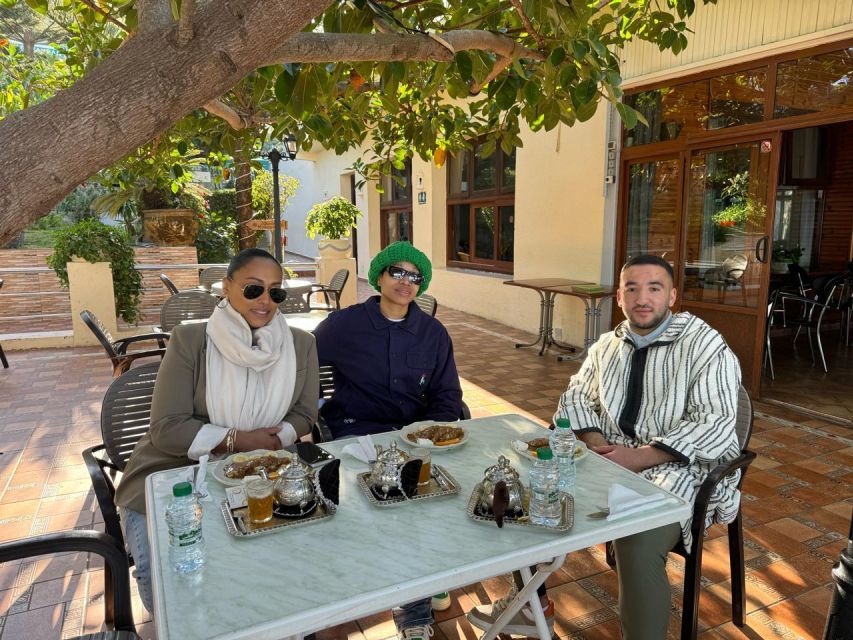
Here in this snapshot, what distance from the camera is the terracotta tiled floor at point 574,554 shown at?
212 cm

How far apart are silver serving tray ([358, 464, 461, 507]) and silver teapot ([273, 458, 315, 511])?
0.16 metres

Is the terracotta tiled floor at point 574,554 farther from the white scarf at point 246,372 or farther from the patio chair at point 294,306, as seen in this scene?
the patio chair at point 294,306

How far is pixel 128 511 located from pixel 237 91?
201 cm

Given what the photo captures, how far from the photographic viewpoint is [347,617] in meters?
1.07

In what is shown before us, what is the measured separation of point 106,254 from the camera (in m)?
7.26

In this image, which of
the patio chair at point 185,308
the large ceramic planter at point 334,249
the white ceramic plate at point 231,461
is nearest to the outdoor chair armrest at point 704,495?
the white ceramic plate at point 231,461

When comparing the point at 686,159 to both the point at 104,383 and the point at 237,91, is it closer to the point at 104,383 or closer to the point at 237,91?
the point at 237,91

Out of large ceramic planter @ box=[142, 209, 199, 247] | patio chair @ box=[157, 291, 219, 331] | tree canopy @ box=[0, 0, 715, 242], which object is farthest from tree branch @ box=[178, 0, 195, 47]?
large ceramic planter @ box=[142, 209, 199, 247]

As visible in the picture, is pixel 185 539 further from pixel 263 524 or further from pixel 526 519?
pixel 526 519

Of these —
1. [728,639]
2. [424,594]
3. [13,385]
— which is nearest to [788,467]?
[728,639]

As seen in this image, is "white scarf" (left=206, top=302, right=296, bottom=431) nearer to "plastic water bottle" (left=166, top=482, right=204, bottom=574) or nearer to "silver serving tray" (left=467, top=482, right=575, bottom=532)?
"plastic water bottle" (left=166, top=482, right=204, bottom=574)

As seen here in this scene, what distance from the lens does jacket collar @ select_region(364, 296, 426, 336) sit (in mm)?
2430

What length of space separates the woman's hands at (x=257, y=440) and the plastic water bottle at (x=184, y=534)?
0.72 m

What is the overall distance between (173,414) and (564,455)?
129 centimetres
